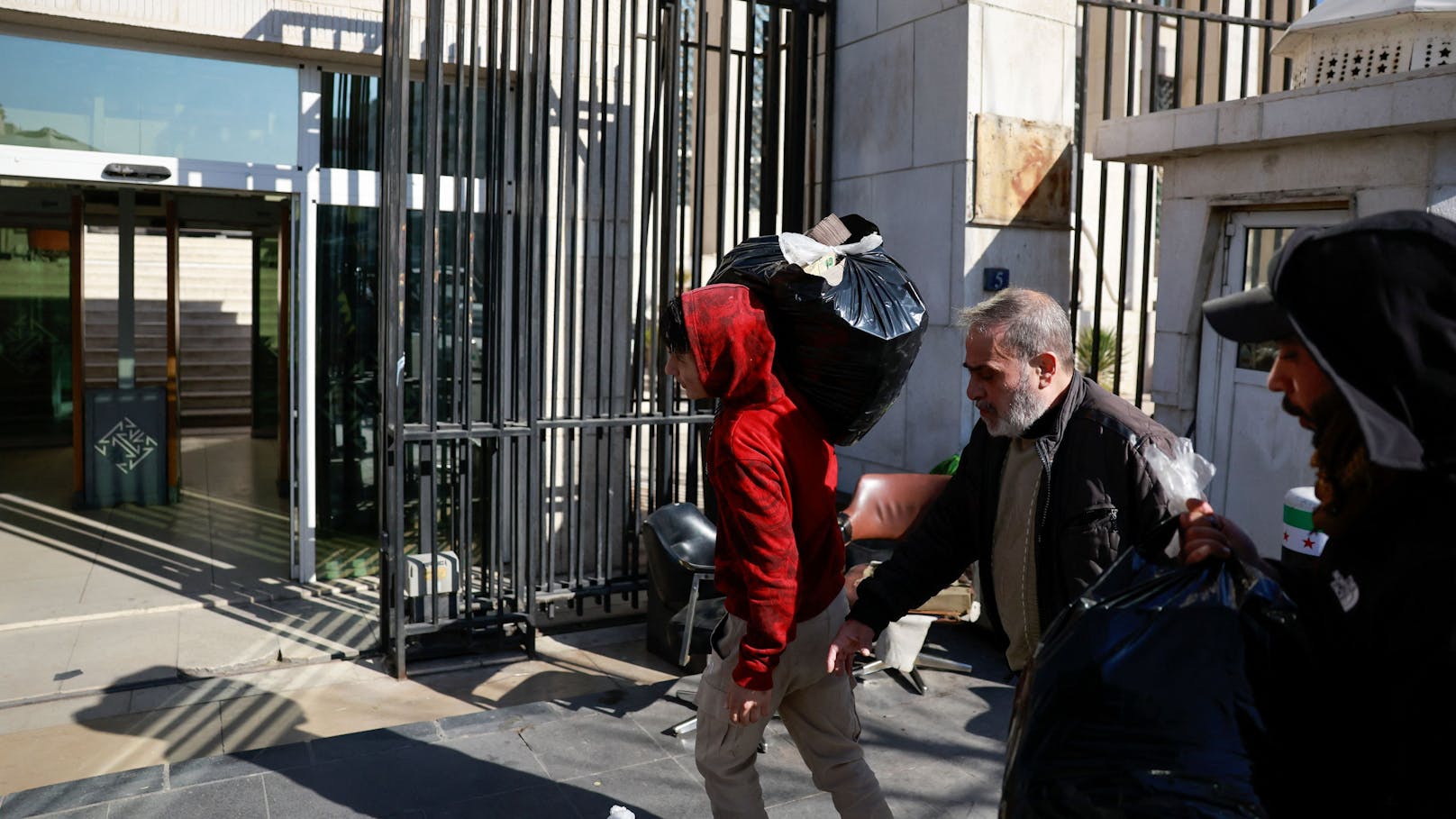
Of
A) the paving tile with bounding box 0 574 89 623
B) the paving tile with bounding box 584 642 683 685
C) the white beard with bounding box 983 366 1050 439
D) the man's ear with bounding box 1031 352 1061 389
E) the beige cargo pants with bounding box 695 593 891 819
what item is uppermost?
the man's ear with bounding box 1031 352 1061 389

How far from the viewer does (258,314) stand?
10938 mm

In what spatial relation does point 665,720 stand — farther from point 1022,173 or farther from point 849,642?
point 1022,173

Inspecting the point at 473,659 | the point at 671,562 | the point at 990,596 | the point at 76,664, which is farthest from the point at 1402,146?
the point at 76,664

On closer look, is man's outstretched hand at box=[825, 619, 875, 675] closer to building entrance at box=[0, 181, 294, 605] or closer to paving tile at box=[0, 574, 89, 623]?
building entrance at box=[0, 181, 294, 605]

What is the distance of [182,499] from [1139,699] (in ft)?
29.7

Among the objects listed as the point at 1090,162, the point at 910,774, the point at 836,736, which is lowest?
→ the point at 910,774

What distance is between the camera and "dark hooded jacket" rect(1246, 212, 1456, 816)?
120cm

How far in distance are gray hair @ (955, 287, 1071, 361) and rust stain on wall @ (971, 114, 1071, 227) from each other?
3311 mm

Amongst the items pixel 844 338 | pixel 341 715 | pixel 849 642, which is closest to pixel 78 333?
pixel 341 715

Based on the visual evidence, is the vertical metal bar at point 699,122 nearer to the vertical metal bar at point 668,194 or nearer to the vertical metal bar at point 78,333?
the vertical metal bar at point 668,194

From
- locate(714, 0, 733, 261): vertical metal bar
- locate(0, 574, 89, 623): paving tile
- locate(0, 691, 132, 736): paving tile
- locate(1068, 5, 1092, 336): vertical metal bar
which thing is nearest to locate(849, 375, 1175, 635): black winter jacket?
locate(714, 0, 733, 261): vertical metal bar

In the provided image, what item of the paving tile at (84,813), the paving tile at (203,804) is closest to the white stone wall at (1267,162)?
the paving tile at (203,804)

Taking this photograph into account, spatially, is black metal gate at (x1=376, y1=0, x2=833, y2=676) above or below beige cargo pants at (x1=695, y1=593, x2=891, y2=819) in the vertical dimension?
above

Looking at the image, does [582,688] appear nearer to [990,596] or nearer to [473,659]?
[473,659]
